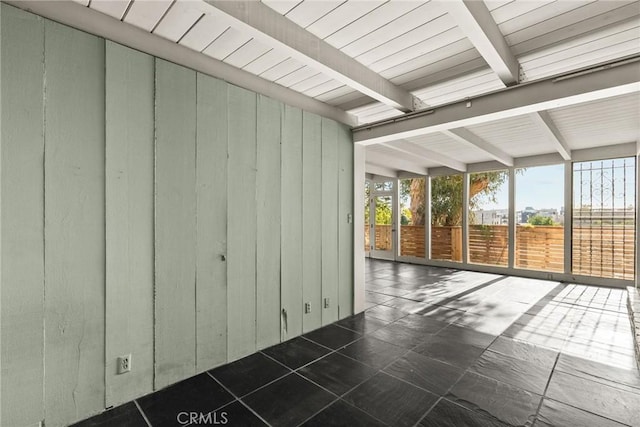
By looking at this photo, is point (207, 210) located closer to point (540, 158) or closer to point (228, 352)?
point (228, 352)

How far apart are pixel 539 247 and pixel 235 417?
725 centimetres

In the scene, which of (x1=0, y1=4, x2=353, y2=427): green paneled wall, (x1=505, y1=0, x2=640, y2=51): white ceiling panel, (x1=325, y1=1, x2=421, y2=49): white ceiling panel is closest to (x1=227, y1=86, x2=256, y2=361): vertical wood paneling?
(x1=0, y1=4, x2=353, y2=427): green paneled wall

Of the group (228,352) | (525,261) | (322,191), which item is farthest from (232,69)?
(525,261)

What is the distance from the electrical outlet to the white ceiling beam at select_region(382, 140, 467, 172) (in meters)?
4.43

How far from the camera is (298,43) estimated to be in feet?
6.87

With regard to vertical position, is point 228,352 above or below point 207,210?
below

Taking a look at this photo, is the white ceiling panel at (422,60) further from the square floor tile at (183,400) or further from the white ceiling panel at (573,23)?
the square floor tile at (183,400)

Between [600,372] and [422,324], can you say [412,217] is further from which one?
[600,372]

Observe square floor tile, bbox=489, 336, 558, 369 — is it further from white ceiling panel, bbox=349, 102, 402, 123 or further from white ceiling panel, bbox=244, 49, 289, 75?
white ceiling panel, bbox=244, 49, 289, 75

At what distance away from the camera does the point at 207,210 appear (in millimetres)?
2527

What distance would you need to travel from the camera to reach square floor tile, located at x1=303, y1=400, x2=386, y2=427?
1881 millimetres

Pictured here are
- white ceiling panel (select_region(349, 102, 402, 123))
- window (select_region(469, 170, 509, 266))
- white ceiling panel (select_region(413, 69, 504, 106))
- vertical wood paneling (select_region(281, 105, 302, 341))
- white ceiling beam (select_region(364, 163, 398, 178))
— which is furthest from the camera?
white ceiling beam (select_region(364, 163, 398, 178))

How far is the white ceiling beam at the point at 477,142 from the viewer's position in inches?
168

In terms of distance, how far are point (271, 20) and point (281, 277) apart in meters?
2.24
